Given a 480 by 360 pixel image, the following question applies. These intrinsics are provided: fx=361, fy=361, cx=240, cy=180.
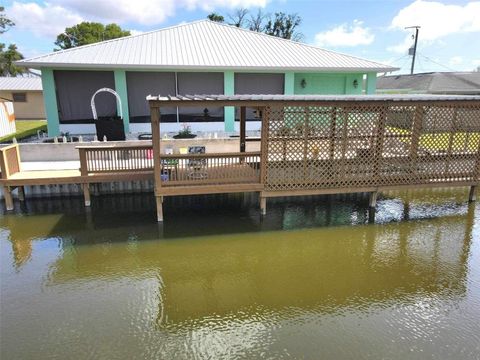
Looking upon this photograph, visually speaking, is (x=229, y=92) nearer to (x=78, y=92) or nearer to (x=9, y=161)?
(x=78, y=92)

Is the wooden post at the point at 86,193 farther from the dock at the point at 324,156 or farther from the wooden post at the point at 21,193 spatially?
the wooden post at the point at 21,193

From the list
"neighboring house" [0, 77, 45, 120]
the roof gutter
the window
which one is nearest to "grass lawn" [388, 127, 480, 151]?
the roof gutter

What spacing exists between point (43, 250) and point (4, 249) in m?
0.77

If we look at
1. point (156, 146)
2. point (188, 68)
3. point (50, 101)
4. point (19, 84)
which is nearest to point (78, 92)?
point (50, 101)

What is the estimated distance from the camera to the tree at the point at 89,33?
43.2 metres

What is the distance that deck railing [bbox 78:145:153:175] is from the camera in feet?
29.1

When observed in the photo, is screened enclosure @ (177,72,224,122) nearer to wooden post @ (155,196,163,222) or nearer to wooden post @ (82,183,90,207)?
wooden post @ (82,183,90,207)

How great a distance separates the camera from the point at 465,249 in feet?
22.9

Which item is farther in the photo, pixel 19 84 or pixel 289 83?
pixel 19 84

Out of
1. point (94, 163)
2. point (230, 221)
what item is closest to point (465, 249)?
point (230, 221)

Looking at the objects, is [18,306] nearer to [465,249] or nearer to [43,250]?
[43,250]

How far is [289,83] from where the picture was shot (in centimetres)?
1526

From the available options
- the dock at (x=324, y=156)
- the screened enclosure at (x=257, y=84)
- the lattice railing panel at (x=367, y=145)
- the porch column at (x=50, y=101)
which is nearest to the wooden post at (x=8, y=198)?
the dock at (x=324, y=156)

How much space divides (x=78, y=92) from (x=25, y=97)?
17041 mm
